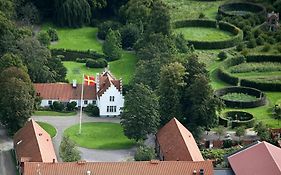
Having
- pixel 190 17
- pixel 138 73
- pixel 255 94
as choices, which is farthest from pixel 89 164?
pixel 190 17

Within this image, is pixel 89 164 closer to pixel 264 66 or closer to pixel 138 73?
pixel 138 73

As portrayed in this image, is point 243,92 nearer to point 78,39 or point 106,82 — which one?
point 106,82

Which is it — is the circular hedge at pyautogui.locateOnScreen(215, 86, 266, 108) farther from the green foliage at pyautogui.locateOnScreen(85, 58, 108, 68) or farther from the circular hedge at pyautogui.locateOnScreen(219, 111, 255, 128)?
the green foliage at pyautogui.locateOnScreen(85, 58, 108, 68)

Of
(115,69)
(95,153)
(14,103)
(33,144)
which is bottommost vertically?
(95,153)

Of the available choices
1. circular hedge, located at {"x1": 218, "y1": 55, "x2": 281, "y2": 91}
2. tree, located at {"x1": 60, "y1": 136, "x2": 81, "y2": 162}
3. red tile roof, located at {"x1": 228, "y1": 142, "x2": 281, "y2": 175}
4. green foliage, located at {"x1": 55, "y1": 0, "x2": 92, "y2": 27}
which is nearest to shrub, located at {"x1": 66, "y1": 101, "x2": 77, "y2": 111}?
tree, located at {"x1": 60, "y1": 136, "x2": 81, "y2": 162}

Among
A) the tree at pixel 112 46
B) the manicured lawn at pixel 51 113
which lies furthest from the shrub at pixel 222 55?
Result: the manicured lawn at pixel 51 113

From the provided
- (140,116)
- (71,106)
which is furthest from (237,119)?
(71,106)

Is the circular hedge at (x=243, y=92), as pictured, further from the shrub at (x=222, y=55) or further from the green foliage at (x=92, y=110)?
the green foliage at (x=92, y=110)
